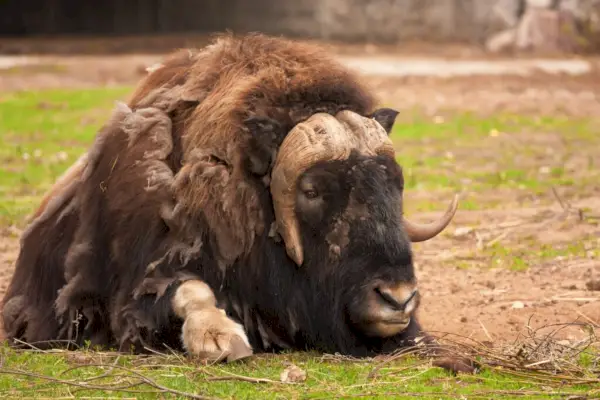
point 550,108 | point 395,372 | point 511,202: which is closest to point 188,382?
point 395,372

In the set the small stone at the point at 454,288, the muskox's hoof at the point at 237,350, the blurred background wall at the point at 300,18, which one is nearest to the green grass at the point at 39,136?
the small stone at the point at 454,288

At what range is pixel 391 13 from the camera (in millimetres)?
19203

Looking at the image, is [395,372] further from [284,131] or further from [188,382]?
[284,131]

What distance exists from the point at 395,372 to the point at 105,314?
3.61ft

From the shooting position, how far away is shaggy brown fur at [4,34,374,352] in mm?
A: 4176

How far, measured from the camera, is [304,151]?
408 cm

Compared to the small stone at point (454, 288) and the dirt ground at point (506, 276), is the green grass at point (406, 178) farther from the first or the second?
the small stone at point (454, 288)

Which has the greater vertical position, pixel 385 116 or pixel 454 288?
pixel 385 116

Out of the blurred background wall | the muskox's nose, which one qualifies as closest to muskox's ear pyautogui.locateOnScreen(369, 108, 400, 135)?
the muskox's nose

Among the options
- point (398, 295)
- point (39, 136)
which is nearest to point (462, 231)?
point (398, 295)

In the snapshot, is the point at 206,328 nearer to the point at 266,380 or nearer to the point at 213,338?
the point at 213,338

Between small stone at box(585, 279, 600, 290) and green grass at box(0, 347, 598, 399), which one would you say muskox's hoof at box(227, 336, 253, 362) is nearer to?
green grass at box(0, 347, 598, 399)

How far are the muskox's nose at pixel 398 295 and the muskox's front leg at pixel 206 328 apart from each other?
46 centimetres

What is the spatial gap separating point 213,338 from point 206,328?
4 cm
